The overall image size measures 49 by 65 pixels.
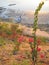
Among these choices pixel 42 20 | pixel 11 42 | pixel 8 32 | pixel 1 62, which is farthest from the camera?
pixel 42 20

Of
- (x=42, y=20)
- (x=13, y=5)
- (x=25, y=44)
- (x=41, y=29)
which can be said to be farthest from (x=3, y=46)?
(x=13, y=5)

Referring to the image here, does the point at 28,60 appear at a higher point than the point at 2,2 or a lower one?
lower

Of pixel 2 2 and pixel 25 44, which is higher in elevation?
pixel 2 2

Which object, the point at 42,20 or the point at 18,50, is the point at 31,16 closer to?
the point at 42,20

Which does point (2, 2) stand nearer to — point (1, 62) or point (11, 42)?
point (11, 42)

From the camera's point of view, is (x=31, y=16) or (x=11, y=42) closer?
(x=11, y=42)

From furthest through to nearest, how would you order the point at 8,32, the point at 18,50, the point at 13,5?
the point at 13,5, the point at 8,32, the point at 18,50

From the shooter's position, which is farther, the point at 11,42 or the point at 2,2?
the point at 2,2

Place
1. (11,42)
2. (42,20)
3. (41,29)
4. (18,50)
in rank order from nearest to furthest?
(18,50) → (11,42) → (41,29) → (42,20)

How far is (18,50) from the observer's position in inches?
320

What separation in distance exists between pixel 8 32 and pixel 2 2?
389 cm

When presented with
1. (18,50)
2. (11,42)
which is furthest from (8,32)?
(18,50)

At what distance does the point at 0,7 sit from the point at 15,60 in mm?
5492

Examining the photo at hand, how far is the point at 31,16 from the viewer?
12414 mm
